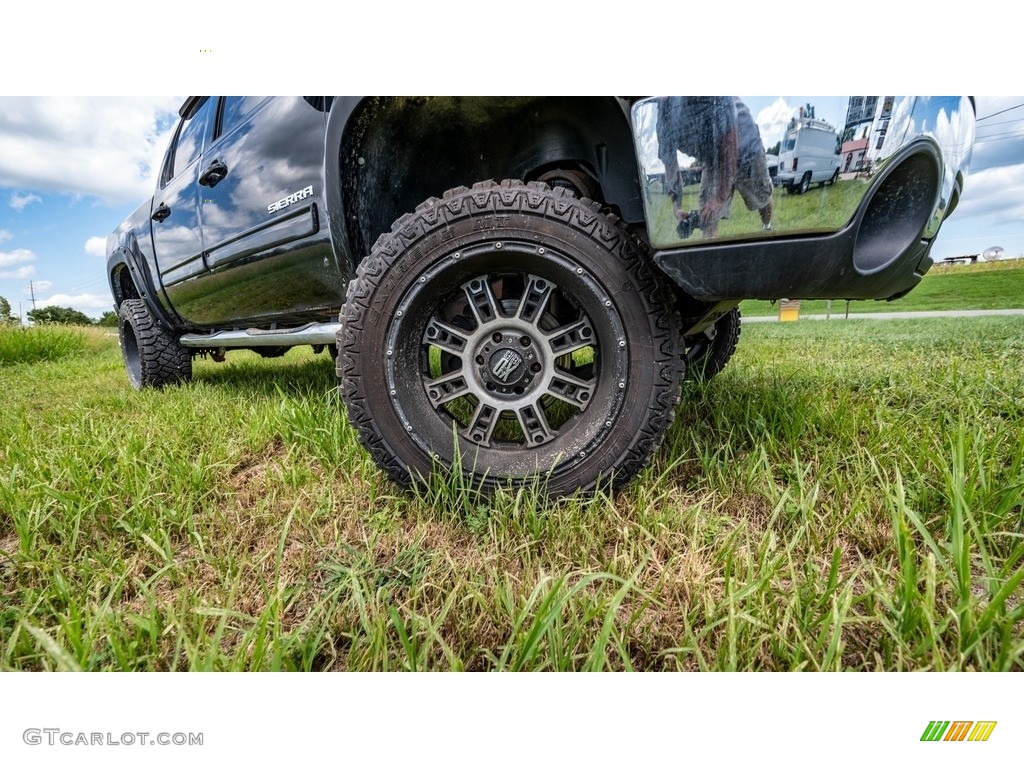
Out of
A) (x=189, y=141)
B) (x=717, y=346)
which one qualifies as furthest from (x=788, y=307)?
(x=189, y=141)

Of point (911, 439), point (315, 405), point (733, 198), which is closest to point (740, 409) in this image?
point (911, 439)

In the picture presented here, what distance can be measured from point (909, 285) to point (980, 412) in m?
0.74

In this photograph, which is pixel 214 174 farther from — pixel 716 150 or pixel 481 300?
pixel 716 150

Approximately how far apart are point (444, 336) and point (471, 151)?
2.25 ft

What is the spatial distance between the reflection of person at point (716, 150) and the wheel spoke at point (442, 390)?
0.66 meters

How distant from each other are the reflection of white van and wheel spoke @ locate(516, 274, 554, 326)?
53 centimetres

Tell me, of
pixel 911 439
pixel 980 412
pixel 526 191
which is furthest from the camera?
pixel 980 412

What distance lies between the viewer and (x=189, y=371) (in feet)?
10.1

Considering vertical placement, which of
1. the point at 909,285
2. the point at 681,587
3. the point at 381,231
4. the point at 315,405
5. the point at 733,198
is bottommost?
the point at 681,587

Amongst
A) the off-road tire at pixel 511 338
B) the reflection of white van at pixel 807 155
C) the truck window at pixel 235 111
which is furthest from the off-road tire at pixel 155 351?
the reflection of white van at pixel 807 155

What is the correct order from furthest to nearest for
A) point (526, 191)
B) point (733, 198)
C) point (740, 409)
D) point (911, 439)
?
point (740, 409) → point (911, 439) → point (526, 191) → point (733, 198)

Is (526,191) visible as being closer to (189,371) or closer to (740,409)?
(740,409)
